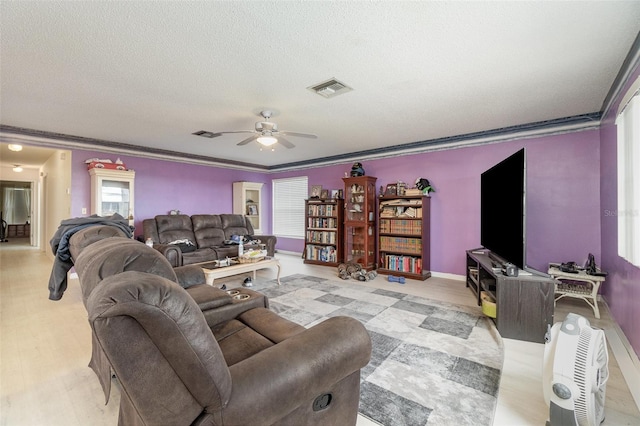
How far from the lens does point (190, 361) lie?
2.68 feet

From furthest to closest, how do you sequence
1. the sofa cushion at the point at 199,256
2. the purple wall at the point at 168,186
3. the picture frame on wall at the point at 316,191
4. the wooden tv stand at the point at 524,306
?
the picture frame on wall at the point at 316,191, the purple wall at the point at 168,186, the sofa cushion at the point at 199,256, the wooden tv stand at the point at 524,306

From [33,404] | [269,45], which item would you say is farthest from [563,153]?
[33,404]

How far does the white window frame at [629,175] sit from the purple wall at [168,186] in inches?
258

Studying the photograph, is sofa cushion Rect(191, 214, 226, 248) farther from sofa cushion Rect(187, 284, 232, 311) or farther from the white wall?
sofa cushion Rect(187, 284, 232, 311)

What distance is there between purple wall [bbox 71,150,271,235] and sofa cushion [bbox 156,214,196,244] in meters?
0.71

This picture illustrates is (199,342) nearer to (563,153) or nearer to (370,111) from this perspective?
(370,111)

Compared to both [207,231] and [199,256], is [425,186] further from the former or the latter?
[207,231]

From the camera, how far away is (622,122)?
2314mm

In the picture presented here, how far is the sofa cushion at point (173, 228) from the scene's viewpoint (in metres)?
4.91

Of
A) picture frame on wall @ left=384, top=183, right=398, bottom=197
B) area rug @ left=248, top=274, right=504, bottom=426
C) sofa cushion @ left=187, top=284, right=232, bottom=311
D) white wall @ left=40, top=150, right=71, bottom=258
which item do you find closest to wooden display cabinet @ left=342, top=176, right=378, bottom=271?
picture frame on wall @ left=384, top=183, right=398, bottom=197

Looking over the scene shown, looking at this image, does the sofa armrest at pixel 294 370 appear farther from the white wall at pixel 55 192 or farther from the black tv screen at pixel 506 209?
the white wall at pixel 55 192

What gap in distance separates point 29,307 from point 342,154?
527 cm

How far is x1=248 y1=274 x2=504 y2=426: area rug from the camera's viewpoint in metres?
1.64

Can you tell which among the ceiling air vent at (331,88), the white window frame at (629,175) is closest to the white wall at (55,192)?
the ceiling air vent at (331,88)
